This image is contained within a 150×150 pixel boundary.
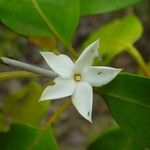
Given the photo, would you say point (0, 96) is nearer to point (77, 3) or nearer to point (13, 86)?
point (13, 86)

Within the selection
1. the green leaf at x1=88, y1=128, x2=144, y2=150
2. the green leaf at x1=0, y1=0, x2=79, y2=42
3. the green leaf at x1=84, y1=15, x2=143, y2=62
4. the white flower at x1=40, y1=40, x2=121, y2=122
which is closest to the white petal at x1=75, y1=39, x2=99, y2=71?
the white flower at x1=40, y1=40, x2=121, y2=122

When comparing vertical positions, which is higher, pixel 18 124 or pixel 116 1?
pixel 116 1

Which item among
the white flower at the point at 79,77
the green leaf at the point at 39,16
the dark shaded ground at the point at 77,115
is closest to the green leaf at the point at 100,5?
the green leaf at the point at 39,16

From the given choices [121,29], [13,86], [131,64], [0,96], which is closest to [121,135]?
[121,29]

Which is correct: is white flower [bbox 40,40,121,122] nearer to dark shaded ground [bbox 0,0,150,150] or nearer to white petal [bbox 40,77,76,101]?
white petal [bbox 40,77,76,101]

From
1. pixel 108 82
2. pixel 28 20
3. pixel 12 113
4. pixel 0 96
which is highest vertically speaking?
pixel 28 20

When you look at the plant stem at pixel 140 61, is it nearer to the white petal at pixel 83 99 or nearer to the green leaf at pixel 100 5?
the green leaf at pixel 100 5
